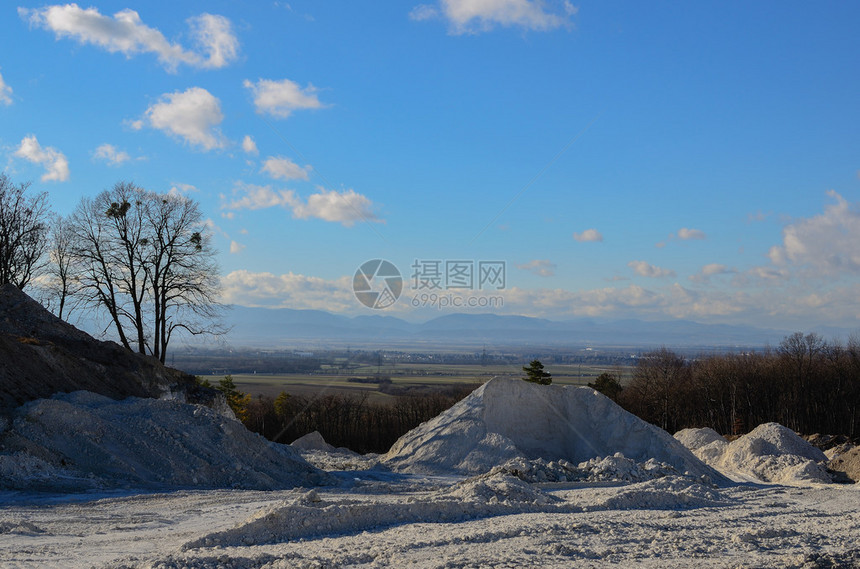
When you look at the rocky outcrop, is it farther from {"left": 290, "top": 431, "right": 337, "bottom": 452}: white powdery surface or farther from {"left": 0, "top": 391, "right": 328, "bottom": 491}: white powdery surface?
{"left": 290, "top": 431, "right": 337, "bottom": 452}: white powdery surface

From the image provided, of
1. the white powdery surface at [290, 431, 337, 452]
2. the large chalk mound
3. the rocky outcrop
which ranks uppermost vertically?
the rocky outcrop

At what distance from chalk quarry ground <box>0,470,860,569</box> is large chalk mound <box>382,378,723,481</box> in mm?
9174

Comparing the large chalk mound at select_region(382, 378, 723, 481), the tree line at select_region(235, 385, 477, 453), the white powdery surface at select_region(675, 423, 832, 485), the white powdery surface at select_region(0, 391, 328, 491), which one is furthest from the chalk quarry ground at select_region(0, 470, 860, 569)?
the tree line at select_region(235, 385, 477, 453)

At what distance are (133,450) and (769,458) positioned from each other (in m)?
21.3

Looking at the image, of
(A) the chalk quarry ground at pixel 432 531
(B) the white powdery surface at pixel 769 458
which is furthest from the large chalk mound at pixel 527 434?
(A) the chalk quarry ground at pixel 432 531

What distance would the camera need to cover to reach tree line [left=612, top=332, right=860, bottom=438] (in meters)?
42.1

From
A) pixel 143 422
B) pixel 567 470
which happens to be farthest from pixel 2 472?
pixel 567 470

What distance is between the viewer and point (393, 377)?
3371 inches

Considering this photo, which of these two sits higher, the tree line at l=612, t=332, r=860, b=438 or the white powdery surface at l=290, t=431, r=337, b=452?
the tree line at l=612, t=332, r=860, b=438

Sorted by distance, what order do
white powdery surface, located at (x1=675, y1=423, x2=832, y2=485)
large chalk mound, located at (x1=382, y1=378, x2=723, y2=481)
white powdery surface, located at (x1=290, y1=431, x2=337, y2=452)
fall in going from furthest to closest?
white powdery surface, located at (x1=290, y1=431, x2=337, y2=452) < large chalk mound, located at (x1=382, y1=378, x2=723, y2=481) < white powdery surface, located at (x1=675, y1=423, x2=832, y2=485)

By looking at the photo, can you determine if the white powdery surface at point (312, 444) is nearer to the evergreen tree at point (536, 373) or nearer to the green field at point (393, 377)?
the evergreen tree at point (536, 373)

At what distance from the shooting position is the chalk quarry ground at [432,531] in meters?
8.00

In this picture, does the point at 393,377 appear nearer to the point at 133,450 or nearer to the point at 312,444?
the point at 312,444

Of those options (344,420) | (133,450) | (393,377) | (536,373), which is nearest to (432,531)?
(133,450)
